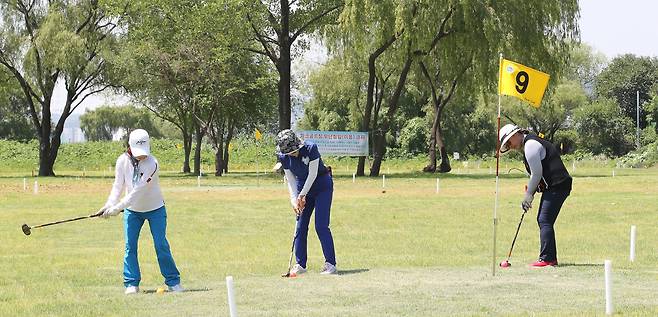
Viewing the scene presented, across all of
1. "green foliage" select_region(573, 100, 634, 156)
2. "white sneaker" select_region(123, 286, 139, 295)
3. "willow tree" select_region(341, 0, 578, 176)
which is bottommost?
"white sneaker" select_region(123, 286, 139, 295)

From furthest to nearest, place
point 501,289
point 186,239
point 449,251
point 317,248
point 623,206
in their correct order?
point 623,206 → point 186,239 → point 317,248 → point 449,251 → point 501,289

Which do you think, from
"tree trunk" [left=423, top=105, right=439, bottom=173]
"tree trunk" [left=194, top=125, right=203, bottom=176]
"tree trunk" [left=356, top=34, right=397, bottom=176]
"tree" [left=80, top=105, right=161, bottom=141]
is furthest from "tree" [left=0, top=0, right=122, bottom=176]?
"tree" [left=80, top=105, right=161, bottom=141]

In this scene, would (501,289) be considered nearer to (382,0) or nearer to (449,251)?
(449,251)

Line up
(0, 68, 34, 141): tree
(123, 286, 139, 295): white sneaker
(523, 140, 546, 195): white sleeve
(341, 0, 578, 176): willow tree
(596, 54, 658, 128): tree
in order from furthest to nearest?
(0, 68, 34, 141): tree → (596, 54, 658, 128): tree → (341, 0, 578, 176): willow tree → (523, 140, 546, 195): white sleeve → (123, 286, 139, 295): white sneaker

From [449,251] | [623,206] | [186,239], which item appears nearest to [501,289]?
[449,251]

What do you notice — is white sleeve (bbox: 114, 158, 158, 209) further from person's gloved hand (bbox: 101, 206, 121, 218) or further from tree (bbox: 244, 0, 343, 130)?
tree (bbox: 244, 0, 343, 130)

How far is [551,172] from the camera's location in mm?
12945

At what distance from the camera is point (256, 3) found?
166 ft

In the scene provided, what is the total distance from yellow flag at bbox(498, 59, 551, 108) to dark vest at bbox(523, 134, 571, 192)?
4.41 feet

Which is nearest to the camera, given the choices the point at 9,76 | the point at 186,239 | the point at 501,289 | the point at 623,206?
the point at 501,289

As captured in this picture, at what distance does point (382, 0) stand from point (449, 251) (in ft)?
110

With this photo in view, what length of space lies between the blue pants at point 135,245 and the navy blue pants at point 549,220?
482 cm

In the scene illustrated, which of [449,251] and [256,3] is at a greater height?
[256,3]

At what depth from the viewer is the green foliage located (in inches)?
3536
